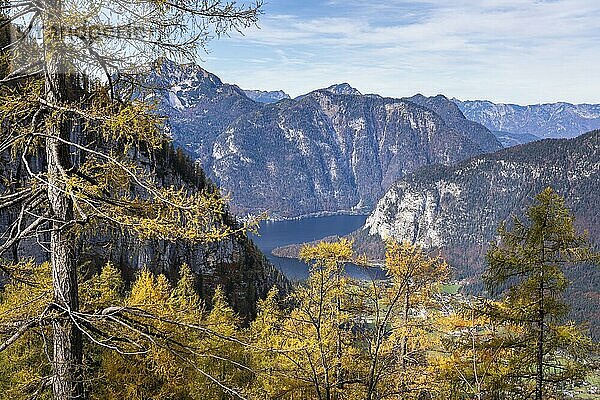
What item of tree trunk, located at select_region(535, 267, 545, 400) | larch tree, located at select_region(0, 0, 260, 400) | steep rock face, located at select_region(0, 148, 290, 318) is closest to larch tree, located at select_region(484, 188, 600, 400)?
tree trunk, located at select_region(535, 267, 545, 400)

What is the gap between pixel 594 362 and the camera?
1137 centimetres

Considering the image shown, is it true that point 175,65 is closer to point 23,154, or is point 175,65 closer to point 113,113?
point 113,113

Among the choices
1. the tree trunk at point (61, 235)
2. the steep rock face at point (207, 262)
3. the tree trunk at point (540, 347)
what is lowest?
the steep rock face at point (207, 262)

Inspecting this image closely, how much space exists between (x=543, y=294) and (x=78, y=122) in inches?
394

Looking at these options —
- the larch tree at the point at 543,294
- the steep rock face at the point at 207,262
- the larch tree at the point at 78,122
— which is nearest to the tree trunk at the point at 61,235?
the larch tree at the point at 78,122

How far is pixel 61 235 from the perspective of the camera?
4.85m

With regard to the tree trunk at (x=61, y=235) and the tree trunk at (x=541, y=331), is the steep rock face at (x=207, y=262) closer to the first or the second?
the tree trunk at (x=541, y=331)

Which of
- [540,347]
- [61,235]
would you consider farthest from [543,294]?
[61,235]

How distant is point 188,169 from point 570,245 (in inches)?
2508

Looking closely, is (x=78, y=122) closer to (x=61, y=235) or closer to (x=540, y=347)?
(x=61, y=235)

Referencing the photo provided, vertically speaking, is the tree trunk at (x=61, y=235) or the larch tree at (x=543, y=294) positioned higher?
the tree trunk at (x=61, y=235)

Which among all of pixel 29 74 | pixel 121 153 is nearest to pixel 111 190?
pixel 121 153

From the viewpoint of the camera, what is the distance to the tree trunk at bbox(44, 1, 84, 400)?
469 centimetres

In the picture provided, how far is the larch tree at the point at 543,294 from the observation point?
11.1 meters
